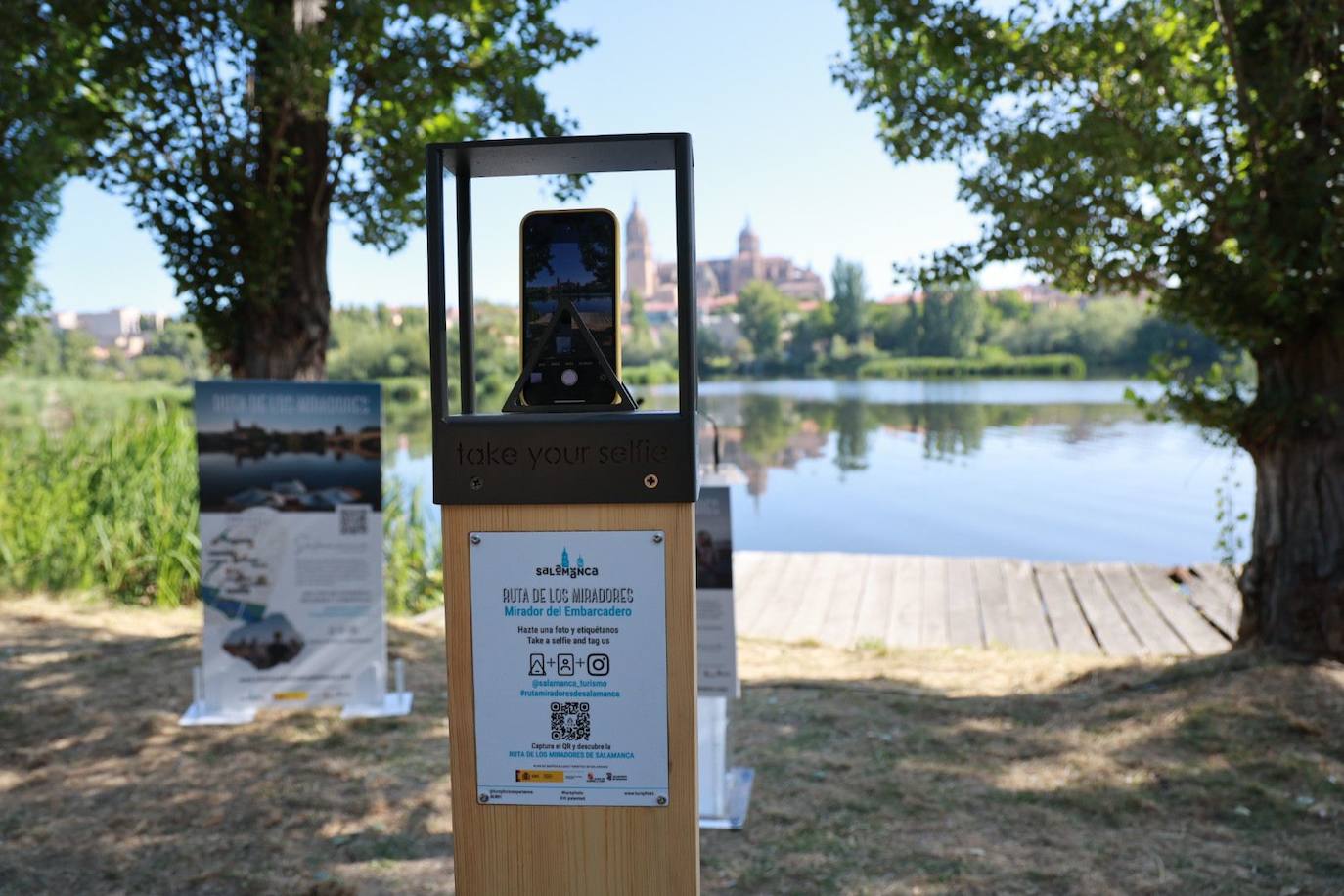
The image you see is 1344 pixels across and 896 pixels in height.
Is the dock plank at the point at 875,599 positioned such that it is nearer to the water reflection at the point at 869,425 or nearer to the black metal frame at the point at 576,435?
the water reflection at the point at 869,425

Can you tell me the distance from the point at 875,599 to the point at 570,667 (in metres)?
5.82

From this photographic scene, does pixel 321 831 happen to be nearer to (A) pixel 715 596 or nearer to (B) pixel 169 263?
(A) pixel 715 596

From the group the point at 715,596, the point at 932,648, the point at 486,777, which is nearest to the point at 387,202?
the point at 715,596

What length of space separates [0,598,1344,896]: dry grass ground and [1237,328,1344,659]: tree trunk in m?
0.23

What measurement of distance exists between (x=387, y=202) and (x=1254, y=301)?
415cm

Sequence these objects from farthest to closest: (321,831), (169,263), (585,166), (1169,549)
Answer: (1169,549) → (169,263) → (321,831) → (585,166)

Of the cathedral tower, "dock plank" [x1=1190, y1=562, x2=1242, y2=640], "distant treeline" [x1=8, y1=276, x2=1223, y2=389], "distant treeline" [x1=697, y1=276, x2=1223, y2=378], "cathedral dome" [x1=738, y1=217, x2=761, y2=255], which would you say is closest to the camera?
the cathedral tower

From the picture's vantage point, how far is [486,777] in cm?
178

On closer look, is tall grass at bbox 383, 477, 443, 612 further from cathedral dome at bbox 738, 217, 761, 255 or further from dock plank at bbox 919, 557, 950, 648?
cathedral dome at bbox 738, 217, 761, 255

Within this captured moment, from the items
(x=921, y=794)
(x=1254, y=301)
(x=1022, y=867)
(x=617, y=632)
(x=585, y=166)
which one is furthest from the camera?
(x=1254, y=301)

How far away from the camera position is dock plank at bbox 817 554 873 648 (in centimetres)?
651

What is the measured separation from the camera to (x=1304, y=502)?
15.2ft

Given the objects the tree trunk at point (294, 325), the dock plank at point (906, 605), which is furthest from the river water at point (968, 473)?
the tree trunk at point (294, 325)

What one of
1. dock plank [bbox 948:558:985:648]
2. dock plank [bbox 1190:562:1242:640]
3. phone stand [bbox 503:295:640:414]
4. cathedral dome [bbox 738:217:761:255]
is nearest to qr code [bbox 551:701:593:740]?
phone stand [bbox 503:295:640:414]
